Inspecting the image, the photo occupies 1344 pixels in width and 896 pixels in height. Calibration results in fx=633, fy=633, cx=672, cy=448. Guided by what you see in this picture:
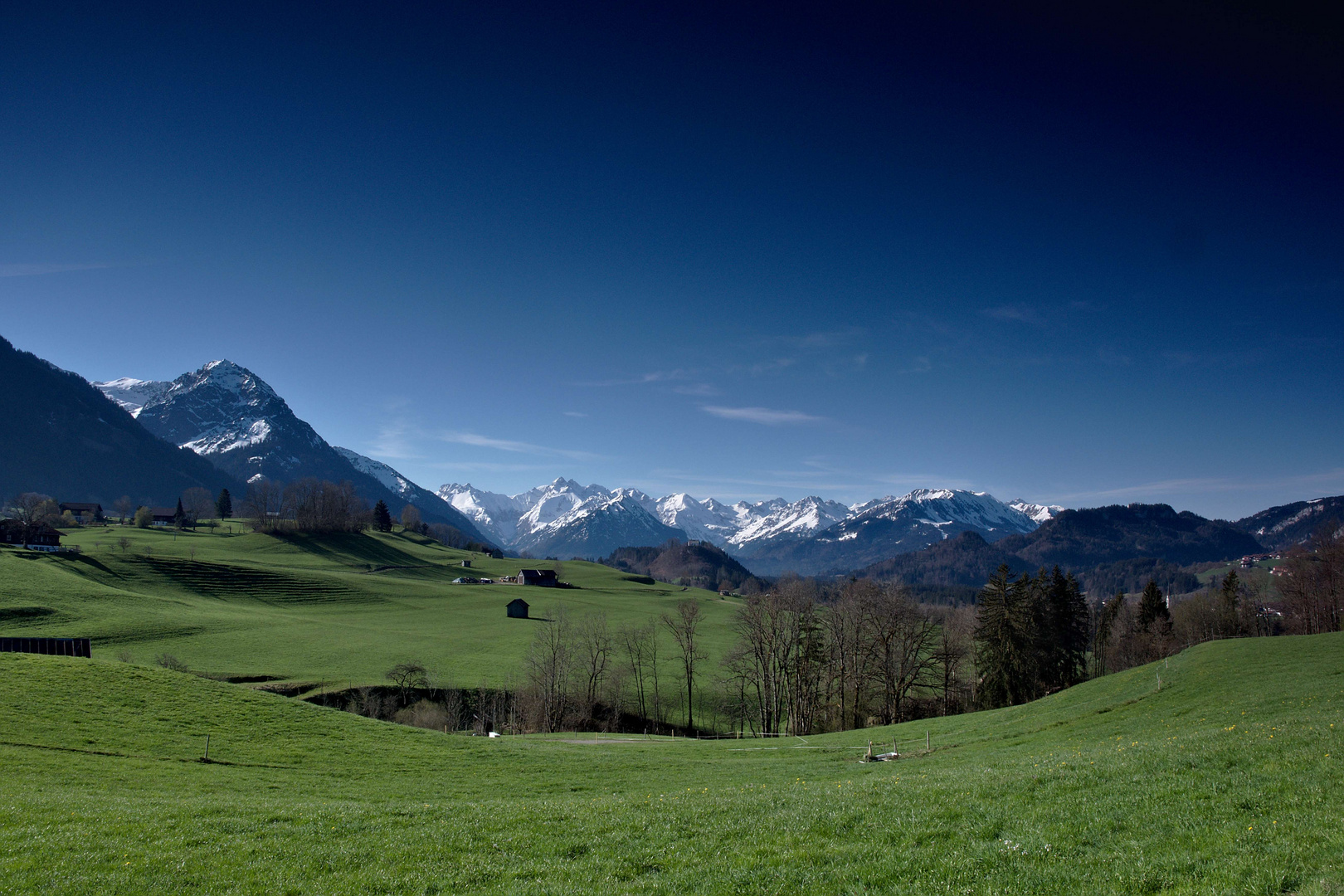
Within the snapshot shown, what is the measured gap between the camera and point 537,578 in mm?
185500

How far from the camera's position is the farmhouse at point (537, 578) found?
184000 mm

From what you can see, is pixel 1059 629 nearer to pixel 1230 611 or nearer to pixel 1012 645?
pixel 1012 645

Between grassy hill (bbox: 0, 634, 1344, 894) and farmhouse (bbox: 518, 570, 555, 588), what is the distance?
6115 inches

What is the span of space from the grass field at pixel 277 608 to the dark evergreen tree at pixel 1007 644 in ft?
165

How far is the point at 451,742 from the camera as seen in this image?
38375 millimetres

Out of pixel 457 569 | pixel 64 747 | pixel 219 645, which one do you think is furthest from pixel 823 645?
pixel 457 569

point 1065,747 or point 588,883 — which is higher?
point 588,883

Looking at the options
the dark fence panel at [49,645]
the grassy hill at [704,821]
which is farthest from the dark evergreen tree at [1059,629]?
the dark fence panel at [49,645]

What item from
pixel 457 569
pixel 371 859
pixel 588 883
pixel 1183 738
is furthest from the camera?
pixel 457 569

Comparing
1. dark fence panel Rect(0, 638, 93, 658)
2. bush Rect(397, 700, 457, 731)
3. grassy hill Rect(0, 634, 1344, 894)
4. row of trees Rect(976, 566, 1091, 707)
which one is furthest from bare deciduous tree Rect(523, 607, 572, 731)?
row of trees Rect(976, 566, 1091, 707)

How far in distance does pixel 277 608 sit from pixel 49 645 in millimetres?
69192

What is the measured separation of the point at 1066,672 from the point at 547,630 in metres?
66.9

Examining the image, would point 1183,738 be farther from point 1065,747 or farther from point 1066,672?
point 1066,672

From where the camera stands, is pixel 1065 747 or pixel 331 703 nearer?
pixel 1065 747
